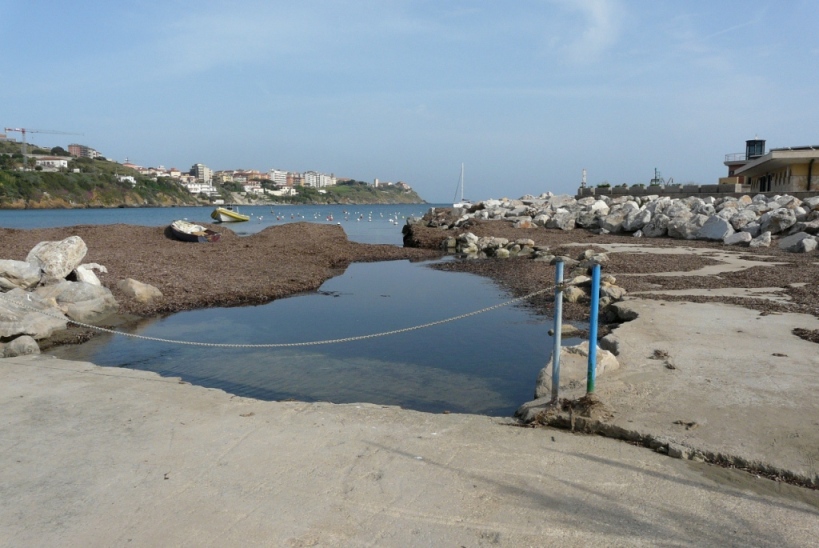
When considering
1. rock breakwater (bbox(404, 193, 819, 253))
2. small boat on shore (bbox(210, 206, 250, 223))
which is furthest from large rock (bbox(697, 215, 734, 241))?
small boat on shore (bbox(210, 206, 250, 223))

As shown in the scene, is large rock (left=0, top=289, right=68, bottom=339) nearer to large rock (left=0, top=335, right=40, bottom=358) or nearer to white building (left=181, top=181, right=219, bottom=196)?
large rock (left=0, top=335, right=40, bottom=358)

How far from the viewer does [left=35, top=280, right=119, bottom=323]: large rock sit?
11.0m

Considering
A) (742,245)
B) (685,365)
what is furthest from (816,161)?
(685,365)

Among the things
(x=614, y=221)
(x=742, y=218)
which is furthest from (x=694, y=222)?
(x=614, y=221)

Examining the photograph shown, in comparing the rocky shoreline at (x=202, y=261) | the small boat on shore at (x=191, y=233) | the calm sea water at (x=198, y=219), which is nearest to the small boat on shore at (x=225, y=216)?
the calm sea water at (x=198, y=219)

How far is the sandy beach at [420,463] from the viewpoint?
3.58 metres

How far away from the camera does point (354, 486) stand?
4113mm

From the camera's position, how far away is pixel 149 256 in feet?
61.7

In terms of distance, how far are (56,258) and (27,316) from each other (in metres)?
3.21

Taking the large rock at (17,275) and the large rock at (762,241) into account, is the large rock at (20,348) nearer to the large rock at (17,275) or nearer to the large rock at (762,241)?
the large rock at (17,275)

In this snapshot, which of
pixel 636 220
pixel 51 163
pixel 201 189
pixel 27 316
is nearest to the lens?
pixel 27 316

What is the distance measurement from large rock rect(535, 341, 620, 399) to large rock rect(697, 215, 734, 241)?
1974cm

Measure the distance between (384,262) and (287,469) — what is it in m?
20.6

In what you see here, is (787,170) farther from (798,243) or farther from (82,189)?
(82,189)
